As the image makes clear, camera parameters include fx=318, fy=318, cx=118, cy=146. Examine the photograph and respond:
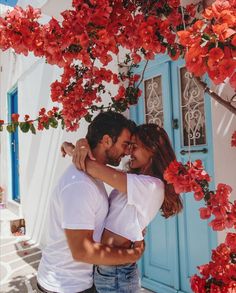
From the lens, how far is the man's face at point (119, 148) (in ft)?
6.02

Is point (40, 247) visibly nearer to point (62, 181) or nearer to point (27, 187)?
point (27, 187)

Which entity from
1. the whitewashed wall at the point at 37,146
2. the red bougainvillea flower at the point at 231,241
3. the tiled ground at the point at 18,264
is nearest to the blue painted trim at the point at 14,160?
the whitewashed wall at the point at 37,146

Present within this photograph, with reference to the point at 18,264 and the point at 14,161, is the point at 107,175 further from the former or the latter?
the point at 14,161

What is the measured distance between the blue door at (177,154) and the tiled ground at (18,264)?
470 mm

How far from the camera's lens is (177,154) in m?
3.50

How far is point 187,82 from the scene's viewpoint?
3398mm

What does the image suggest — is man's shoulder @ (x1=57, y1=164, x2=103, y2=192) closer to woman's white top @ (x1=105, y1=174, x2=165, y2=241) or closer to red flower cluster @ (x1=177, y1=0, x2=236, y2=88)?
woman's white top @ (x1=105, y1=174, x2=165, y2=241)

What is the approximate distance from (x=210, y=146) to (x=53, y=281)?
196 centimetres

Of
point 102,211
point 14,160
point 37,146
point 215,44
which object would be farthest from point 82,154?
point 14,160

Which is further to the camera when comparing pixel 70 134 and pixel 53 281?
pixel 70 134

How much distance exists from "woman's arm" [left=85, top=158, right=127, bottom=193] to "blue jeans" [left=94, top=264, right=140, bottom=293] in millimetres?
452

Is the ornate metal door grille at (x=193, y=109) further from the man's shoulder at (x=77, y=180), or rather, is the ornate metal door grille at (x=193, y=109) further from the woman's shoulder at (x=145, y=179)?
the man's shoulder at (x=77, y=180)

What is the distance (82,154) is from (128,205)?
1.24 feet

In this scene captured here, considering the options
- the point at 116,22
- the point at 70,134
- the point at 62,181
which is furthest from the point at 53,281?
the point at 70,134
